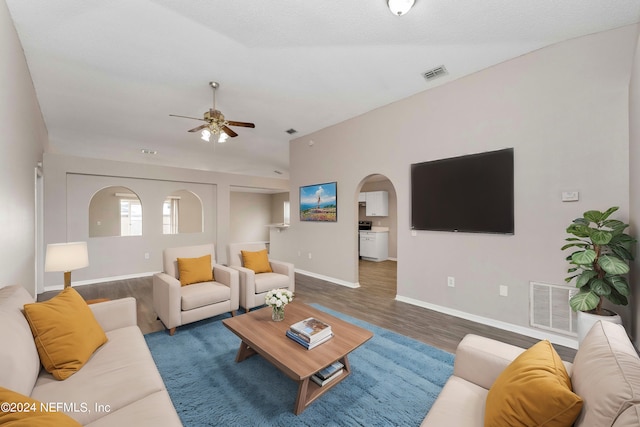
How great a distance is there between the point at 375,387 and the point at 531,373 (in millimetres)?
1283

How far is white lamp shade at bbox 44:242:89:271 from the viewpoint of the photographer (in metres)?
2.43

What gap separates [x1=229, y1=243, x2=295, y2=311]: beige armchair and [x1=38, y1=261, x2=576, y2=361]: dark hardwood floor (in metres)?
0.53

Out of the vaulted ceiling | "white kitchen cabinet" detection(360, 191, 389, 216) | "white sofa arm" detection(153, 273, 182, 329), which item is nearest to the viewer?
the vaulted ceiling

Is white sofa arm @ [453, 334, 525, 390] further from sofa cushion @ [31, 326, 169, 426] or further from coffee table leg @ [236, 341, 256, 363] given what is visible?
coffee table leg @ [236, 341, 256, 363]

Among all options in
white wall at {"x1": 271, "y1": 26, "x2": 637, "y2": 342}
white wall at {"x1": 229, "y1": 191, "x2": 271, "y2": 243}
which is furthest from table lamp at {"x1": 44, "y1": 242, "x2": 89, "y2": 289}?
white wall at {"x1": 229, "y1": 191, "x2": 271, "y2": 243}

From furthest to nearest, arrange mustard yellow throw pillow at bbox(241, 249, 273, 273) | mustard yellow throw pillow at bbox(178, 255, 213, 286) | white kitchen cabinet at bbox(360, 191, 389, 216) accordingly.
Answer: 1. white kitchen cabinet at bbox(360, 191, 389, 216)
2. mustard yellow throw pillow at bbox(241, 249, 273, 273)
3. mustard yellow throw pillow at bbox(178, 255, 213, 286)

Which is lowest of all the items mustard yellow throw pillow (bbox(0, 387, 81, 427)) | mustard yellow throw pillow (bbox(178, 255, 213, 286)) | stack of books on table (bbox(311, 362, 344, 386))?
stack of books on table (bbox(311, 362, 344, 386))

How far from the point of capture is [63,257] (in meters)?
2.45

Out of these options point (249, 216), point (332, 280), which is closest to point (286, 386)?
point (332, 280)

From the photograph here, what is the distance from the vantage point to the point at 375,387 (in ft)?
6.64

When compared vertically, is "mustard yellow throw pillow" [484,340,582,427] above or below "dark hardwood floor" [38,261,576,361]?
above

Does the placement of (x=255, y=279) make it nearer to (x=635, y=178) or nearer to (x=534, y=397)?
(x=534, y=397)

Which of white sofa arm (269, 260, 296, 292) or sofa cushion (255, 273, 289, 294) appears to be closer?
sofa cushion (255, 273, 289, 294)

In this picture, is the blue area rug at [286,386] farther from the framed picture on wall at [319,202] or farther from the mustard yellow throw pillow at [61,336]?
the framed picture on wall at [319,202]
